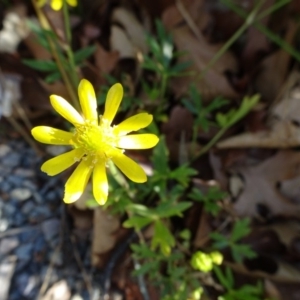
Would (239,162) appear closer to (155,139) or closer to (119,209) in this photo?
(119,209)

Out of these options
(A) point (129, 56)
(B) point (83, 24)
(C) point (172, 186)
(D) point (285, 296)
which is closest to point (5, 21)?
(B) point (83, 24)

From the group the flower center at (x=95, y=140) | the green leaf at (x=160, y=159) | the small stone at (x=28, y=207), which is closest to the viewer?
the flower center at (x=95, y=140)

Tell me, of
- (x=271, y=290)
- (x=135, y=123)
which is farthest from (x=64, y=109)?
A: (x=271, y=290)

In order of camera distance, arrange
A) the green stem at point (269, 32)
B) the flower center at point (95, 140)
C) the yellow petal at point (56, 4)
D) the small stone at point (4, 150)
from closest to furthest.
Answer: the flower center at point (95, 140) < the yellow petal at point (56, 4) < the small stone at point (4, 150) < the green stem at point (269, 32)

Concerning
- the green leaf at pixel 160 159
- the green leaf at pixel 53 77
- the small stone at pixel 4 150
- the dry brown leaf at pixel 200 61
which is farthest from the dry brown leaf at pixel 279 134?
the small stone at pixel 4 150

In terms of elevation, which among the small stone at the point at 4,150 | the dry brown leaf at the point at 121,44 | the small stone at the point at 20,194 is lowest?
the small stone at the point at 20,194

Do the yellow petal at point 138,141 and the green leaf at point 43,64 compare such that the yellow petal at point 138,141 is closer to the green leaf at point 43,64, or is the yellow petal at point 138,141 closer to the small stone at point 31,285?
the green leaf at point 43,64

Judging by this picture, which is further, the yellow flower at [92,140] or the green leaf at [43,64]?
the green leaf at [43,64]
